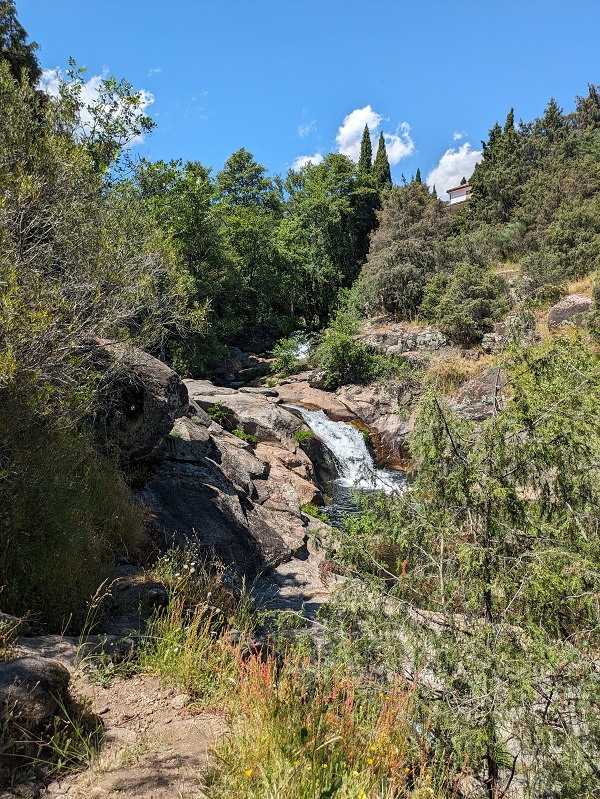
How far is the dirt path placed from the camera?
238 cm

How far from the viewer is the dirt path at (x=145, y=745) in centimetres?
238

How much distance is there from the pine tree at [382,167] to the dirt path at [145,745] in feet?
149

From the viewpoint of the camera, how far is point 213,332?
2489cm

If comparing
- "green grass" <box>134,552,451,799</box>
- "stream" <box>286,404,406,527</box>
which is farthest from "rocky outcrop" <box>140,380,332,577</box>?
"green grass" <box>134,552,451,799</box>

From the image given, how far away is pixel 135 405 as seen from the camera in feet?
25.9

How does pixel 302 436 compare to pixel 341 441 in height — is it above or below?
above

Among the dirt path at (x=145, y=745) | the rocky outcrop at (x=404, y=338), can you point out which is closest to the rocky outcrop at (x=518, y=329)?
the dirt path at (x=145, y=745)

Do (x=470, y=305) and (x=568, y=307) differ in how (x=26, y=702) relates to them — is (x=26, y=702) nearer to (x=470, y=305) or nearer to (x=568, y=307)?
(x=568, y=307)

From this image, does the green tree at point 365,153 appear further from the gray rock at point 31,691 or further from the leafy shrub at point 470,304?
the gray rock at point 31,691

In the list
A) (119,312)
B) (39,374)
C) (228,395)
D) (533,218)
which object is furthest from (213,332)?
(39,374)

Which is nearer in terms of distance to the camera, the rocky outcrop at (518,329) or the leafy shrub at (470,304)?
the rocky outcrop at (518,329)

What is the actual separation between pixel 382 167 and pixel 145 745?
4911 cm

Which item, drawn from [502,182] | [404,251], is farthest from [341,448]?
[502,182]

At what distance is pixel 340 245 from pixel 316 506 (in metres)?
30.0
